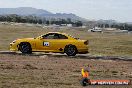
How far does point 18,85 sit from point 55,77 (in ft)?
7.64

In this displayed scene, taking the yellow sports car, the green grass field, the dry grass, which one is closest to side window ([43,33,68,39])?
the yellow sports car

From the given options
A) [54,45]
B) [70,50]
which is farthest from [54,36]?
[70,50]

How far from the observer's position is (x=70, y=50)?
23.5m

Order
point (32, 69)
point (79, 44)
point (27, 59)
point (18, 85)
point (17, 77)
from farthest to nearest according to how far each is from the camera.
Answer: point (79, 44), point (27, 59), point (32, 69), point (17, 77), point (18, 85)

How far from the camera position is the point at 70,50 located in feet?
77.2

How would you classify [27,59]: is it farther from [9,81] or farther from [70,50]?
[9,81]

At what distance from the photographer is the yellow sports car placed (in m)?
23.6

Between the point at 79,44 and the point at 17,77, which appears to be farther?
the point at 79,44

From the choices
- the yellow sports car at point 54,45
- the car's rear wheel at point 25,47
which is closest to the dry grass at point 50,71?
the car's rear wheel at point 25,47

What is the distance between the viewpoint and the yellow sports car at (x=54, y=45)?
2356 cm

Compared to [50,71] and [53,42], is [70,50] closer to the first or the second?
[53,42]

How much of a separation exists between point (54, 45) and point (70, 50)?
1.02m

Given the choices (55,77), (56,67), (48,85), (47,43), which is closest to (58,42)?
(47,43)

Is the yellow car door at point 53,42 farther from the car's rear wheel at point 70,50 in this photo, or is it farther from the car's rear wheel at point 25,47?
the car's rear wheel at point 25,47
